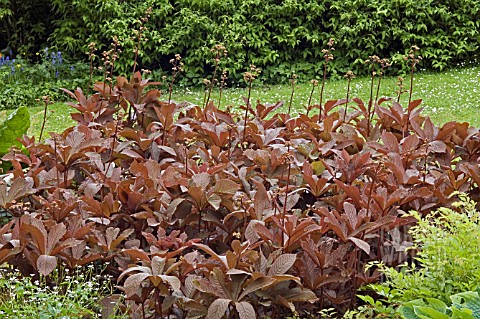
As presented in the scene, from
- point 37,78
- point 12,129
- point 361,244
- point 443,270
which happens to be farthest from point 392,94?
point 443,270

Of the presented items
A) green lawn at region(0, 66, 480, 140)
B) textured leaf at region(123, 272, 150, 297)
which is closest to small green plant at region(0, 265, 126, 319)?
textured leaf at region(123, 272, 150, 297)

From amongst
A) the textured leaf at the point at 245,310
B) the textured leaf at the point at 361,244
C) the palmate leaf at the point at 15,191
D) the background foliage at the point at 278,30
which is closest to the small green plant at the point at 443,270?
the textured leaf at the point at 361,244

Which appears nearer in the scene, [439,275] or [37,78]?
[439,275]

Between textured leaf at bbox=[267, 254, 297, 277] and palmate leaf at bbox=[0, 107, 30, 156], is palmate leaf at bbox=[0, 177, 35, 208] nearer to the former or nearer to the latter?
palmate leaf at bbox=[0, 107, 30, 156]

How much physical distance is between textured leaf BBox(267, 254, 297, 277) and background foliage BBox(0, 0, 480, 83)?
8.43 m

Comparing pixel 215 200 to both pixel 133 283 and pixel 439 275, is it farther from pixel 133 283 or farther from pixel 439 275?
pixel 439 275

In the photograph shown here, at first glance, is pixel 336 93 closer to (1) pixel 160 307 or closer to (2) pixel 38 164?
(2) pixel 38 164

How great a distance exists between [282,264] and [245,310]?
21 cm

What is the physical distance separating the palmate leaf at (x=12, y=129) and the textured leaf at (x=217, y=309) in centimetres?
196

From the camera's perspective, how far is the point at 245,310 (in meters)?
2.08

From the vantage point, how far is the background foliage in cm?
1059

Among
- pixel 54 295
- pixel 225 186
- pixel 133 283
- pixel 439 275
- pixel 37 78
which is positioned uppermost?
pixel 225 186

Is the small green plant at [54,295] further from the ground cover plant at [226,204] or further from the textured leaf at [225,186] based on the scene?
the textured leaf at [225,186]

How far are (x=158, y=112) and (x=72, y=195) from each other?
710mm
